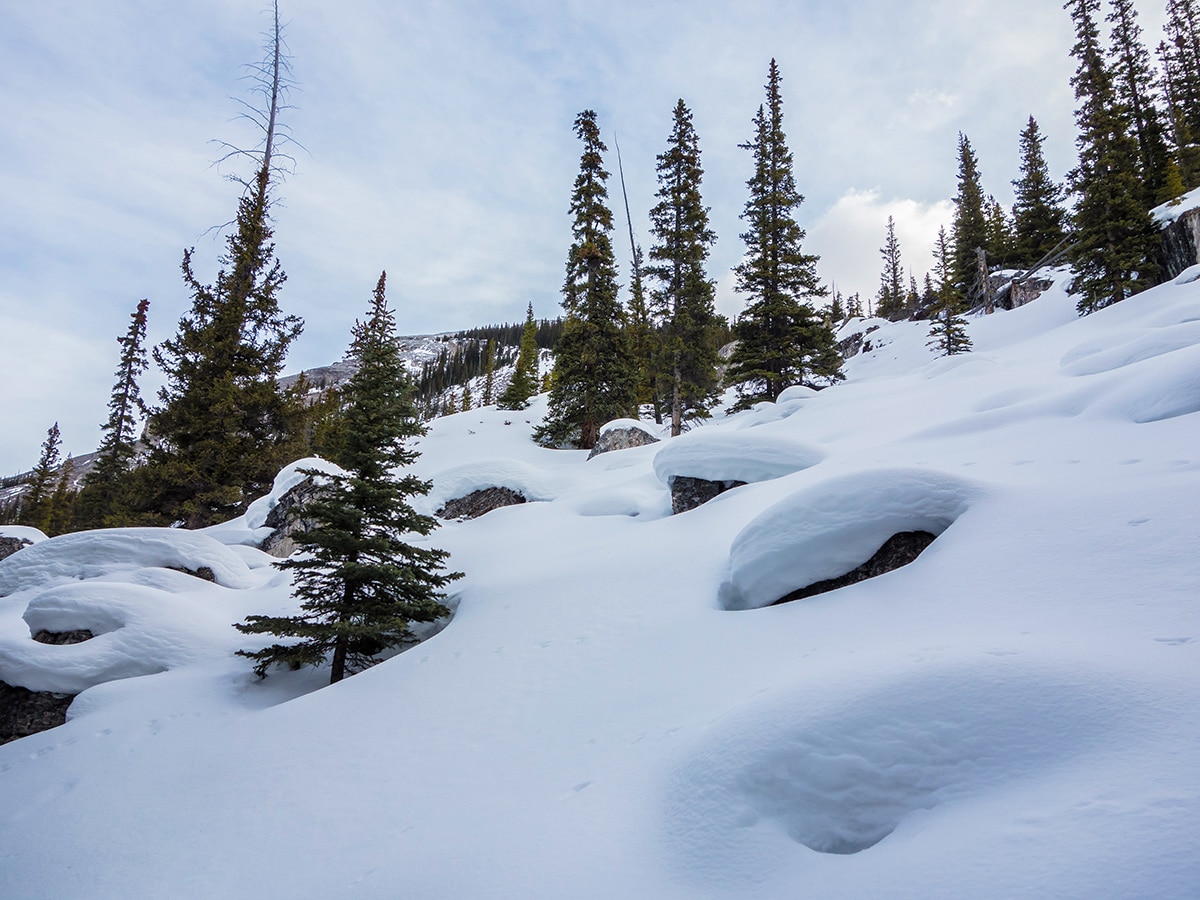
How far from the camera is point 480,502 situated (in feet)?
44.0

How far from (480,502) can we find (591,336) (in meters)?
10.6

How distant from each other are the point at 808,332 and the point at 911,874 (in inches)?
845

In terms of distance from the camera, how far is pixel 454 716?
14.1 ft

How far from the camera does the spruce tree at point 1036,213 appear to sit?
35375 millimetres

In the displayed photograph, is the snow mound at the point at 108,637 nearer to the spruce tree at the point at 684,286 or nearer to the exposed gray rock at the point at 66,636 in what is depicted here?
the exposed gray rock at the point at 66,636

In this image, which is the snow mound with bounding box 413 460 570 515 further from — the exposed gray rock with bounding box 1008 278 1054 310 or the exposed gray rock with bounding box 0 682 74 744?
the exposed gray rock with bounding box 1008 278 1054 310

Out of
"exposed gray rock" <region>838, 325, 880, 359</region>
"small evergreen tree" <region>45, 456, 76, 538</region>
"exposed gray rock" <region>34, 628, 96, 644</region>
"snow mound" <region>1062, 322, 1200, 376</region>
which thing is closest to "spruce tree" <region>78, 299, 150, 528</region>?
"small evergreen tree" <region>45, 456, 76, 538</region>

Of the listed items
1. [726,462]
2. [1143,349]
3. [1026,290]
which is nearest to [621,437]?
[726,462]

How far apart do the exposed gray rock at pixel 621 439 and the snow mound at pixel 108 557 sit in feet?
36.8

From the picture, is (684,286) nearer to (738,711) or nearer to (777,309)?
(777,309)

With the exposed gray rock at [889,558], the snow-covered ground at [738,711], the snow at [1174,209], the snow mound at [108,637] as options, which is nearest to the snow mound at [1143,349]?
the snow-covered ground at [738,711]

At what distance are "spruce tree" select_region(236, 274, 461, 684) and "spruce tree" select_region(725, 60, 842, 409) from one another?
17341 millimetres

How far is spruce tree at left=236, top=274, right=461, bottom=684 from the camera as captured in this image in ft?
19.7

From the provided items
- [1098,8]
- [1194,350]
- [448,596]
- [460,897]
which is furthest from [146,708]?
[1098,8]
